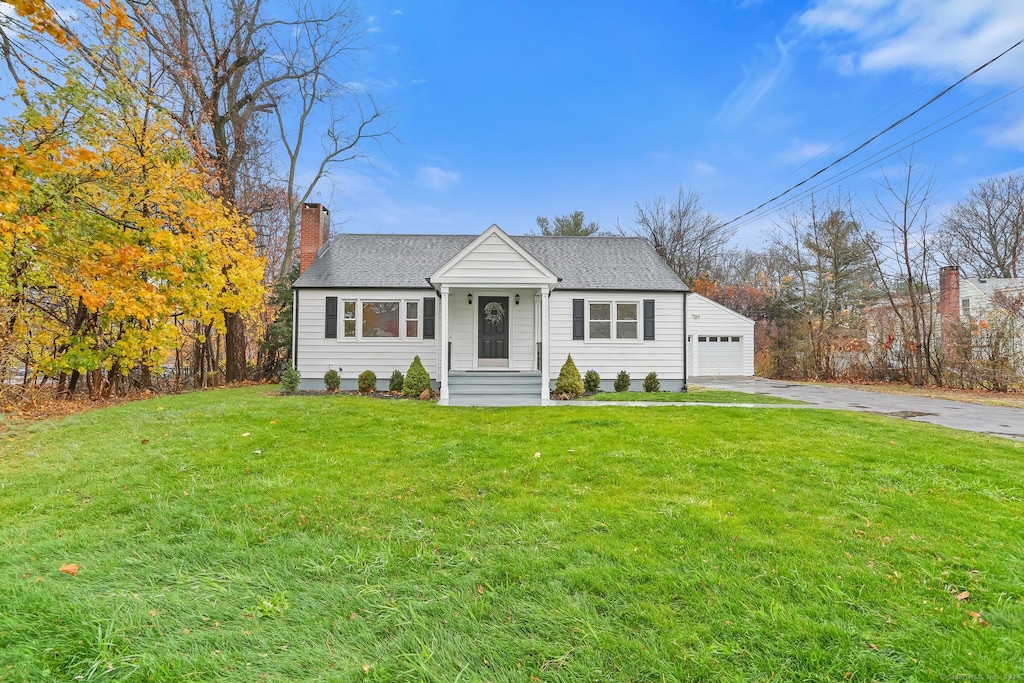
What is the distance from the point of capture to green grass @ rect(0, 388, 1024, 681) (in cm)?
223

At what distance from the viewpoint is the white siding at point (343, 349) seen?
43.0ft

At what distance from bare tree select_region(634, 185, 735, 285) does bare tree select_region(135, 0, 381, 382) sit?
741 inches

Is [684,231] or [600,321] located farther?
[684,231]

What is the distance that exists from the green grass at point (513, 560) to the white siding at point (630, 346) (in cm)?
736

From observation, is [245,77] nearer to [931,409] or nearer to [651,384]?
[651,384]

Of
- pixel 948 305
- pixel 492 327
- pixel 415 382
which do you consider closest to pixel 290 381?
pixel 415 382

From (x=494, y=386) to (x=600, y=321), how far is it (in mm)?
4257

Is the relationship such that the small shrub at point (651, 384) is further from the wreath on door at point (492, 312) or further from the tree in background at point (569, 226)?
the tree in background at point (569, 226)

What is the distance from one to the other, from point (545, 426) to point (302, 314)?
8989mm

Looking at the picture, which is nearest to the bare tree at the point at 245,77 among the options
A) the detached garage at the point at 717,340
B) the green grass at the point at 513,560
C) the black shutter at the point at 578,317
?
the black shutter at the point at 578,317

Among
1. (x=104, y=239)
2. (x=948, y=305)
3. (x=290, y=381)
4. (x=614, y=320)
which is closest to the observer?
(x=104, y=239)

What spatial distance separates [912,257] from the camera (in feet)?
56.0

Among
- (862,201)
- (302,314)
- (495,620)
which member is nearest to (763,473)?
(495,620)

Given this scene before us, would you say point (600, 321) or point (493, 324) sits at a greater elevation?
point (600, 321)
